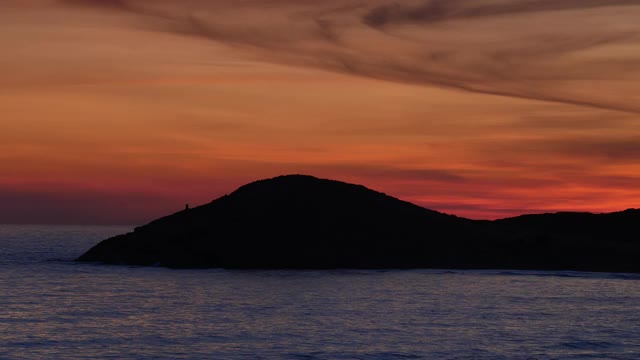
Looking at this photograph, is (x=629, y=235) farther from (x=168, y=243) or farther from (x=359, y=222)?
(x=168, y=243)

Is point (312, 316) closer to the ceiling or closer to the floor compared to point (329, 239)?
closer to the floor

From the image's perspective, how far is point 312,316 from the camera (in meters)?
72.9

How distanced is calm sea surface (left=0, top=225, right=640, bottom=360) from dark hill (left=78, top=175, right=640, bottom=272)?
17.7m

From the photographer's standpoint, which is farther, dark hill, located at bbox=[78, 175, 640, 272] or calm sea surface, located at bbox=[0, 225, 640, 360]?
dark hill, located at bbox=[78, 175, 640, 272]

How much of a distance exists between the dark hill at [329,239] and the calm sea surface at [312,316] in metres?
17.7

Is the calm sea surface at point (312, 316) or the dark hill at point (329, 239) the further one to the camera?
the dark hill at point (329, 239)

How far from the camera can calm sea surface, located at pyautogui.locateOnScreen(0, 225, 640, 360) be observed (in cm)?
5478

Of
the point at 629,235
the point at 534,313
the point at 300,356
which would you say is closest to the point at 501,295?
the point at 534,313

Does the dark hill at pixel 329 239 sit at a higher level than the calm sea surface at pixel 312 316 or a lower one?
higher

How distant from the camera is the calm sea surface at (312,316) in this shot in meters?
54.8

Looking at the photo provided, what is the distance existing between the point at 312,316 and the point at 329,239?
233 feet

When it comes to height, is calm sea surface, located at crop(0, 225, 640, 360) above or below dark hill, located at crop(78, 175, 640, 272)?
below

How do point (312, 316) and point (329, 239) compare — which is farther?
point (329, 239)

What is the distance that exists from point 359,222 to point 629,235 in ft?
227
